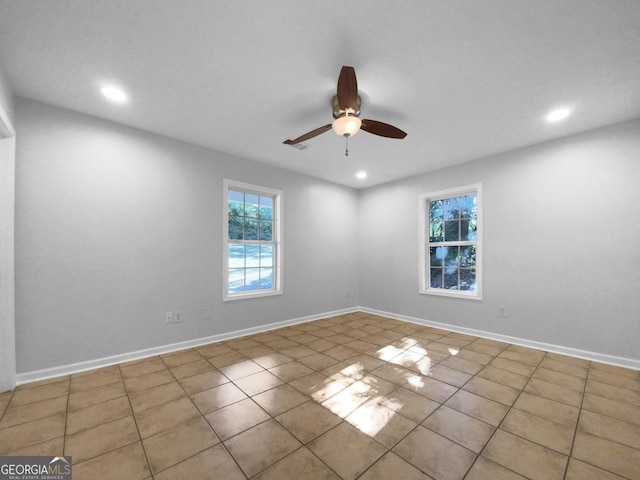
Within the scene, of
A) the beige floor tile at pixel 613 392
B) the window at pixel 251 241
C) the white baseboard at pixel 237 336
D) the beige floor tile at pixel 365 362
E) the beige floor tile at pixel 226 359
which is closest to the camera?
the beige floor tile at pixel 613 392

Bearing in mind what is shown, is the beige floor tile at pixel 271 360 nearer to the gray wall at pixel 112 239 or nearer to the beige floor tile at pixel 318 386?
the beige floor tile at pixel 318 386

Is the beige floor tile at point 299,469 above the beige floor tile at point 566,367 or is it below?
above

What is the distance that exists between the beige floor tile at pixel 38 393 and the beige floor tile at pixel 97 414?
0.45 meters

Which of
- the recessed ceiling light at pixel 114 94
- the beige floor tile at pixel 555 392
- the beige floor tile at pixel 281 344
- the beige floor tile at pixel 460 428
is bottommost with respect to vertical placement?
the beige floor tile at pixel 281 344

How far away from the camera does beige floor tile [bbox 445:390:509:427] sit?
6.31 feet

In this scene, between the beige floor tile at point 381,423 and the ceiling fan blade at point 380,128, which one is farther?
the ceiling fan blade at point 380,128

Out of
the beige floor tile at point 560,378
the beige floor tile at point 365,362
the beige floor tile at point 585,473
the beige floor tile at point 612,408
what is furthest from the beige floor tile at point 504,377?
the beige floor tile at point 365,362

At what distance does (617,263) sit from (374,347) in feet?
9.32

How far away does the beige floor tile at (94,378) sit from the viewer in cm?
236

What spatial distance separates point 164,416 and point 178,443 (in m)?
0.37

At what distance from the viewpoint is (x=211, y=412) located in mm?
1979

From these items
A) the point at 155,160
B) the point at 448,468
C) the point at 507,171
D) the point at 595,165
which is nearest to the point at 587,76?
the point at 595,165

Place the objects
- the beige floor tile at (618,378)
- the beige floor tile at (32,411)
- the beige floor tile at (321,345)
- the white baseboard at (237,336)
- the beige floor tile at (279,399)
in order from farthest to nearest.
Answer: the beige floor tile at (321,345) → the white baseboard at (237,336) → the beige floor tile at (618,378) → the beige floor tile at (279,399) → the beige floor tile at (32,411)

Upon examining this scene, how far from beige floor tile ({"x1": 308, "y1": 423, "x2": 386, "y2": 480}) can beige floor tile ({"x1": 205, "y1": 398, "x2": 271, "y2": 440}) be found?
0.48 meters
